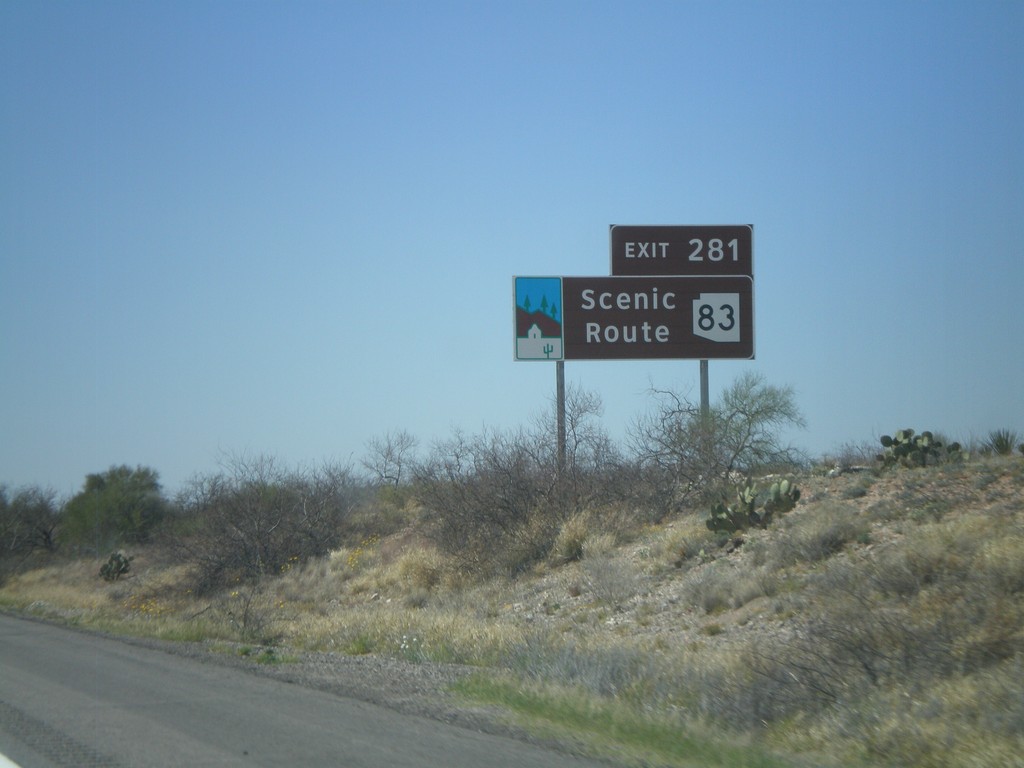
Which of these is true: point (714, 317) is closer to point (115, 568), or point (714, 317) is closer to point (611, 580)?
point (611, 580)

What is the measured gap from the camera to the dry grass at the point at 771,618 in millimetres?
8773

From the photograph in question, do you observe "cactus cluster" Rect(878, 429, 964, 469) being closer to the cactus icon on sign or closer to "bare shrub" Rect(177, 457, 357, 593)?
the cactus icon on sign

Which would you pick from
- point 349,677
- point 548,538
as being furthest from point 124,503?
point 349,677

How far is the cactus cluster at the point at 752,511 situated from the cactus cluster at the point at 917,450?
2358 mm

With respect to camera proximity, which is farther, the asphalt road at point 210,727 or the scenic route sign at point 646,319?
the scenic route sign at point 646,319

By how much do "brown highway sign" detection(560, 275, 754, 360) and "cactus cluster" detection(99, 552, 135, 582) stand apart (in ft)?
72.6

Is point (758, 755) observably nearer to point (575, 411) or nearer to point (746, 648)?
point (746, 648)

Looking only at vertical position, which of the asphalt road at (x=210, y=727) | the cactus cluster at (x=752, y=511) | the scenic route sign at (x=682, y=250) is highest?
the scenic route sign at (x=682, y=250)

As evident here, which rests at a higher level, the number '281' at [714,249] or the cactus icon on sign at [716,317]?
the number '281' at [714,249]

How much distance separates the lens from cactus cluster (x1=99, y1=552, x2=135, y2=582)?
36938 mm

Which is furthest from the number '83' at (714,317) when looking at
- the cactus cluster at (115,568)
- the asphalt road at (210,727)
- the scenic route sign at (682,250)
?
the cactus cluster at (115,568)

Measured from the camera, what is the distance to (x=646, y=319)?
24.7 metres

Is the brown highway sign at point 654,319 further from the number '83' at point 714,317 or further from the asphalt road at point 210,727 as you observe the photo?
the asphalt road at point 210,727

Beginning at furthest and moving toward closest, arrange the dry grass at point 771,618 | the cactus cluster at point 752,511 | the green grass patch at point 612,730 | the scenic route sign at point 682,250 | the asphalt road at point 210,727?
1. the scenic route sign at point 682,250
2. the cactus cluster at point 752,511
3. the dry grass at point 771,618
4. the asphalt road at point 210,727
5. the green grass patch at point 612,730
